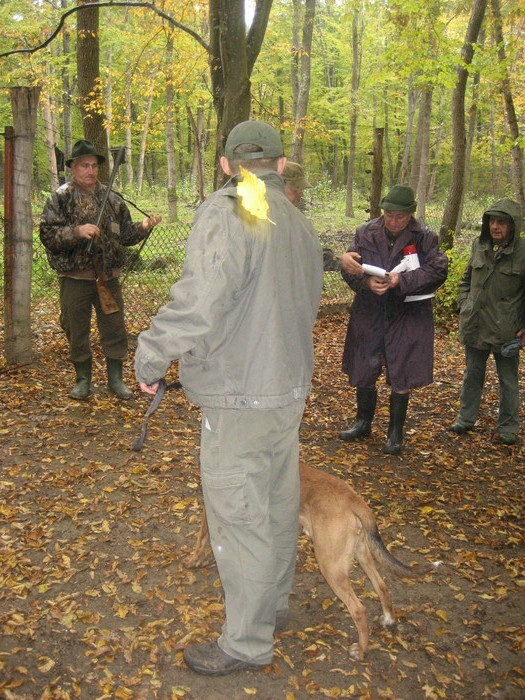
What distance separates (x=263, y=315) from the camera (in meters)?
2.40

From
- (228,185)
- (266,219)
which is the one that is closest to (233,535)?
(266,219)

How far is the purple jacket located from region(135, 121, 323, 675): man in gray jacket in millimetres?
2433

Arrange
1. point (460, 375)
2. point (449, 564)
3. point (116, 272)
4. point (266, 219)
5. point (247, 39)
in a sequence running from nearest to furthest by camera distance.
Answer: point (266, 219)
point (449, 564)
point (116, 272)
point (247, 39)
point (460, 375)

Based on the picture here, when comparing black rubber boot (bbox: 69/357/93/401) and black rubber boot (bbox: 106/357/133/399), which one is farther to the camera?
black rubber boot (bbox: 106/357/133/399)

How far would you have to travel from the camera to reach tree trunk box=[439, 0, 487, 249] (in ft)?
33.4

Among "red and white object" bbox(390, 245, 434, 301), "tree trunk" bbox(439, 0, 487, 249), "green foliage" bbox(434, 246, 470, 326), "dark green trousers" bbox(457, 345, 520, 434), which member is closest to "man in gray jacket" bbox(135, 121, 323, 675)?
"red and white object" bbox(390, 245, 434, 301)

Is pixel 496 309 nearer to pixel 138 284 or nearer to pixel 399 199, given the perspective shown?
pixel 399 199

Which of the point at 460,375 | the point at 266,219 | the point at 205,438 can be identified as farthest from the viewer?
the point at 460,375

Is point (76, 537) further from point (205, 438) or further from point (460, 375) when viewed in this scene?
point (460, 375)

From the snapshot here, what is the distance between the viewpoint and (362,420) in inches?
Answer: 217

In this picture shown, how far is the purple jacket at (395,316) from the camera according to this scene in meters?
4.90

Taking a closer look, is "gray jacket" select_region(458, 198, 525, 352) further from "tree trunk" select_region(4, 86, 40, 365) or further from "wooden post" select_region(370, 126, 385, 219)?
"tree trunk" select_region(4, 86, 40, 365)

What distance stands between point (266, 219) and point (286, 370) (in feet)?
2.08

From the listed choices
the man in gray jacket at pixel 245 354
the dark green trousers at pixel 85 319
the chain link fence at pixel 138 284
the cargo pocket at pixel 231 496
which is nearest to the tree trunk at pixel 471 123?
the chain link fence at pixel 138 284
